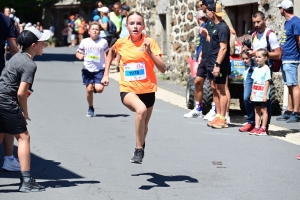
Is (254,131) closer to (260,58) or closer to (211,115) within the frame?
(260,58)

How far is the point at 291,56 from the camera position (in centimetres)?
1291

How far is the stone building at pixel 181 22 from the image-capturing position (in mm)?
14664

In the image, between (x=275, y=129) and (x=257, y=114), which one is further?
(x=275, y=129)

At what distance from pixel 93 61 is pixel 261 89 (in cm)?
337

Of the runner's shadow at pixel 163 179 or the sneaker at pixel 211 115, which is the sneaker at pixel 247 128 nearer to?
the sneaker at pixel 211 115

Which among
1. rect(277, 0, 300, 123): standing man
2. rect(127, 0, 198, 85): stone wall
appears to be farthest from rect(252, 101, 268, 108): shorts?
rect(127, 0, 198, 85): stone wall

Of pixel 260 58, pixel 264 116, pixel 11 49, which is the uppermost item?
pixel 11 49

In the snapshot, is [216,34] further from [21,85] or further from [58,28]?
[58,28]

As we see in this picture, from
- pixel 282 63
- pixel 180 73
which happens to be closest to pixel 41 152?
pixel 282 63

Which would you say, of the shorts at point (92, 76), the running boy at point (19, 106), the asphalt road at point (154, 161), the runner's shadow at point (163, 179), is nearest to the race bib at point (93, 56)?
the shorts at point (92, 76)

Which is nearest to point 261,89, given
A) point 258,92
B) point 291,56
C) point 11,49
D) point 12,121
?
point 258,92

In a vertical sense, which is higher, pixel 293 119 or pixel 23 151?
pixel 23 151

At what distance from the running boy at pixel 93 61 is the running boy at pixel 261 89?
10.0 ft

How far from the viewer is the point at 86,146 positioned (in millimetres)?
10242
